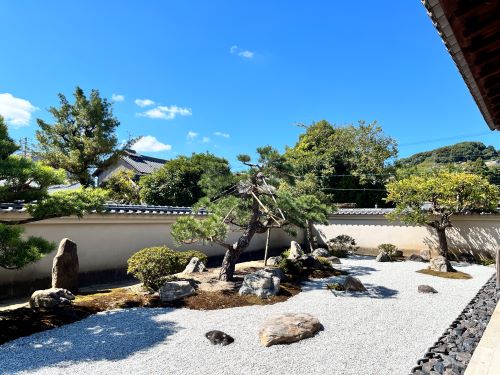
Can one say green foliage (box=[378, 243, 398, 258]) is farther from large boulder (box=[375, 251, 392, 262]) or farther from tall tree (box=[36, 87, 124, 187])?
tall tree (box=[36, 87, 124, 187])

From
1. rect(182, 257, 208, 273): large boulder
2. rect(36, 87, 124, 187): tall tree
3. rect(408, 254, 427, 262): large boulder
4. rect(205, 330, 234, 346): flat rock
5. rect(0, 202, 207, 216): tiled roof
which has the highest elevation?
rect(36, 87, 124, 187): tall tree

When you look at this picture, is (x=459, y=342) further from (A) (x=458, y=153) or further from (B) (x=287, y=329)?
(A) (x=458, y=153)

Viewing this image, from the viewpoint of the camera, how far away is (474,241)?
1475cm

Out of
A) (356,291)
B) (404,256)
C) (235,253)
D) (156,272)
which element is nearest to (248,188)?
(235,253)

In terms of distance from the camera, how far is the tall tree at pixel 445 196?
12477mm

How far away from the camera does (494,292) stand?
338 inches

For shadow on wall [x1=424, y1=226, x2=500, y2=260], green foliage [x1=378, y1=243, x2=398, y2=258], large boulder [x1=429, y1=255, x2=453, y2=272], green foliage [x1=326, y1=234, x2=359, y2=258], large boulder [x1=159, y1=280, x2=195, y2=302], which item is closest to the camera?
large boulder [x1=159, y1=280, x2=195, y2=302]

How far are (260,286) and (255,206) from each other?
2.31 m

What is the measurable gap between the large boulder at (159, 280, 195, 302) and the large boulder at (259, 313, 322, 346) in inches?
110

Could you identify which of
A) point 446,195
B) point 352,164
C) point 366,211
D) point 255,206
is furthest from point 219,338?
point 352,164

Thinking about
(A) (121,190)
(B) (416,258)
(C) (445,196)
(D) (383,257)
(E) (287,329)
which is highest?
(A) (121,190)

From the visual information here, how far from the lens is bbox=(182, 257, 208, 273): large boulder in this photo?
10.1 meters

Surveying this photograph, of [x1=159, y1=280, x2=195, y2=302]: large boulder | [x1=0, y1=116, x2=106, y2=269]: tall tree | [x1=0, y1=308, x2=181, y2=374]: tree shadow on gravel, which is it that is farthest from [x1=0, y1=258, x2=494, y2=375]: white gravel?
[x1=0, y1=116, x2=106, y2=269]: tall tree

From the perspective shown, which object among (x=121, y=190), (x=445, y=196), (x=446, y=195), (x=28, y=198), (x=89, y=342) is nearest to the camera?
(x=89, y=342)
